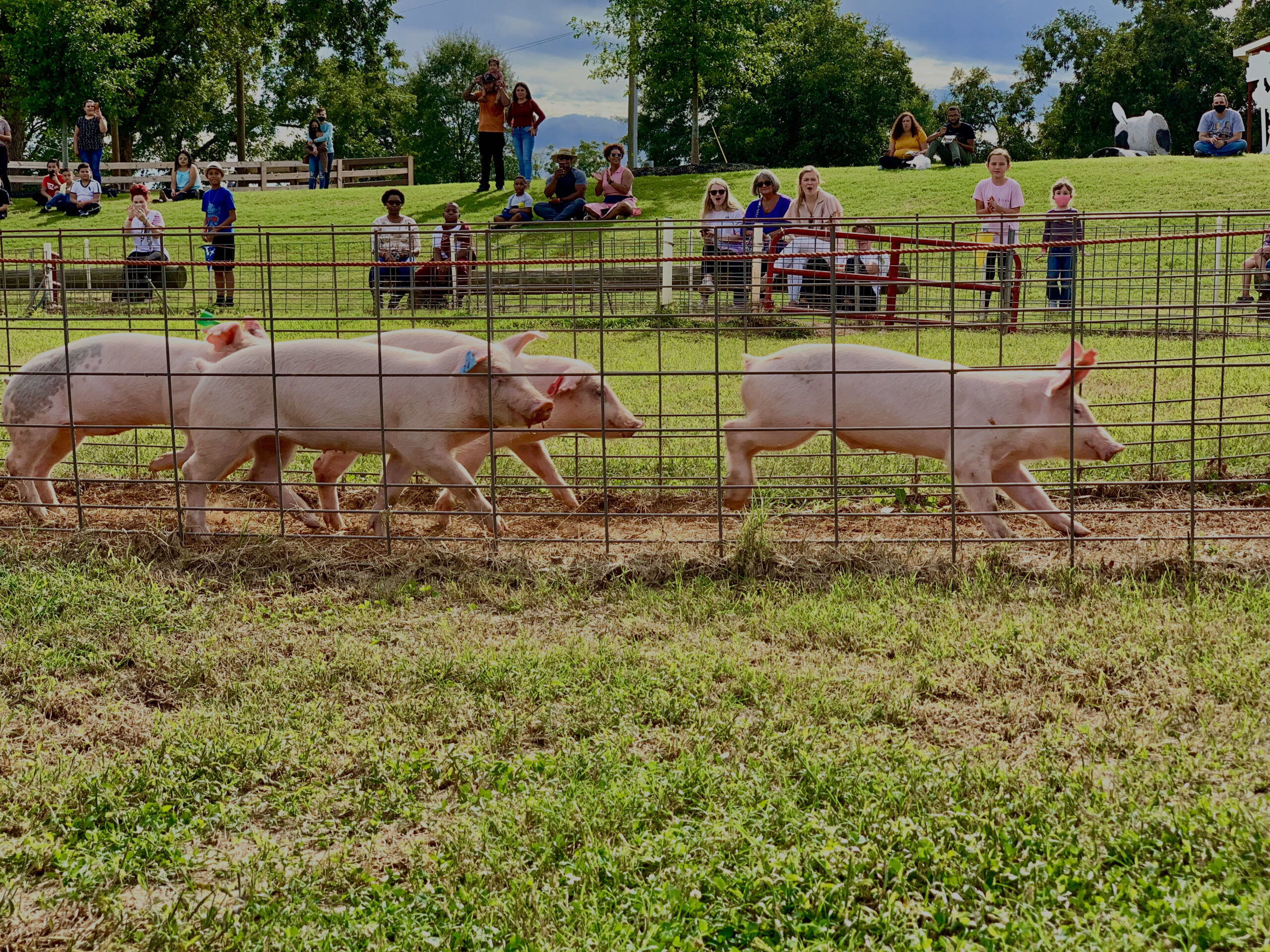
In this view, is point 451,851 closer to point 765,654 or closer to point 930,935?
point 930,935

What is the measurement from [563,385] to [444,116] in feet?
197

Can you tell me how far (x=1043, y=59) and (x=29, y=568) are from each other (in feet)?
159

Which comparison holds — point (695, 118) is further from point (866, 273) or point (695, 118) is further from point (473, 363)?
point (473, 363)

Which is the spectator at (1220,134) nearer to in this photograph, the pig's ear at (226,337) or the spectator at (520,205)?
the spectator at (520,205)

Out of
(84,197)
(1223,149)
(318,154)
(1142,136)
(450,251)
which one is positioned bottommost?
(450,251)

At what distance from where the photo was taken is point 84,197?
25.4 meters

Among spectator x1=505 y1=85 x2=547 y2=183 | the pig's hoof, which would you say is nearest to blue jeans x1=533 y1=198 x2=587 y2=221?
spectator x1=505 y1=85 x2=547 y2=183

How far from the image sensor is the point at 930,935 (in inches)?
99.4

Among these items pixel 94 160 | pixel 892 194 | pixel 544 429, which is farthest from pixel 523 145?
pixel 544 429

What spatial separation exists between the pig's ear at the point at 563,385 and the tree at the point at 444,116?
153 feet

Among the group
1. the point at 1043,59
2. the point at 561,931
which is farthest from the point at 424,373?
the point at 1043,59

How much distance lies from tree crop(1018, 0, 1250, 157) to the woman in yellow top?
18.2 metres

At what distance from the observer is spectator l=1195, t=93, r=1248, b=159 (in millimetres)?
24469

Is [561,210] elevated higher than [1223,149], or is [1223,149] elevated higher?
[1223,149]
